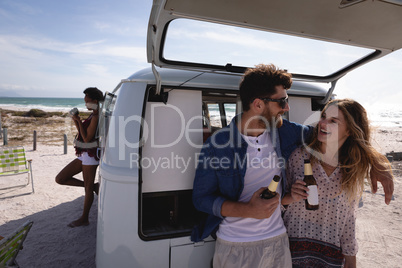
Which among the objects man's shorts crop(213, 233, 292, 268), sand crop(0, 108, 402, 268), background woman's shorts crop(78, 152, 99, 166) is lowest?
sand crop(0, 108, 402, 268)

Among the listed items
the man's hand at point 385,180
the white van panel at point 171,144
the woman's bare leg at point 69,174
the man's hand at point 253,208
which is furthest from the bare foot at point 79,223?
the man's hand at point 385,180

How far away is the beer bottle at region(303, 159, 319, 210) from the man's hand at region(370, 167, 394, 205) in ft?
1.47

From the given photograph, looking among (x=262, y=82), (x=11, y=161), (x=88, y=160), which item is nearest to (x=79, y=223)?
(x=88, y=160)

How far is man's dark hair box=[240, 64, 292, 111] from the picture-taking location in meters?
1.92

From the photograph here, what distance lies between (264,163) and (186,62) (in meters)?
1.18

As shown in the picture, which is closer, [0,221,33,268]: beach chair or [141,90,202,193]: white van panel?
[141,90,202,193]: white van panel

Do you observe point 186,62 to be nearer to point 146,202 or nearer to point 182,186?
point 182,186

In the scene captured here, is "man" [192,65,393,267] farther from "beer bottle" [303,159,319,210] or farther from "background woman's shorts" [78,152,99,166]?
"background woman's shorts" [78,152,99,166]

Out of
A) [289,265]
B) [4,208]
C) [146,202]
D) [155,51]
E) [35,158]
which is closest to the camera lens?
[289,265]

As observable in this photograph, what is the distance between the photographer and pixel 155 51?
208 centimetres

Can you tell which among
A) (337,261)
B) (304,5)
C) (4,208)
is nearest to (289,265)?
(337,261)

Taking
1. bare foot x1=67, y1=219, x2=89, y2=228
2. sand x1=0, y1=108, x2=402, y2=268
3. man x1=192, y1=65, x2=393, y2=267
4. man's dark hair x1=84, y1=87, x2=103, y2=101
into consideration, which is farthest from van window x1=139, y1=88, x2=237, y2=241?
bare foot x1=67, y1=219, x2=89, y2=228

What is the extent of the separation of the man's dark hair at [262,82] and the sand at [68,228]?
5.83ft

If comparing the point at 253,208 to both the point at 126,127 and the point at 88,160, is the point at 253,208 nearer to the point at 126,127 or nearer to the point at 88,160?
the point at 126,127
